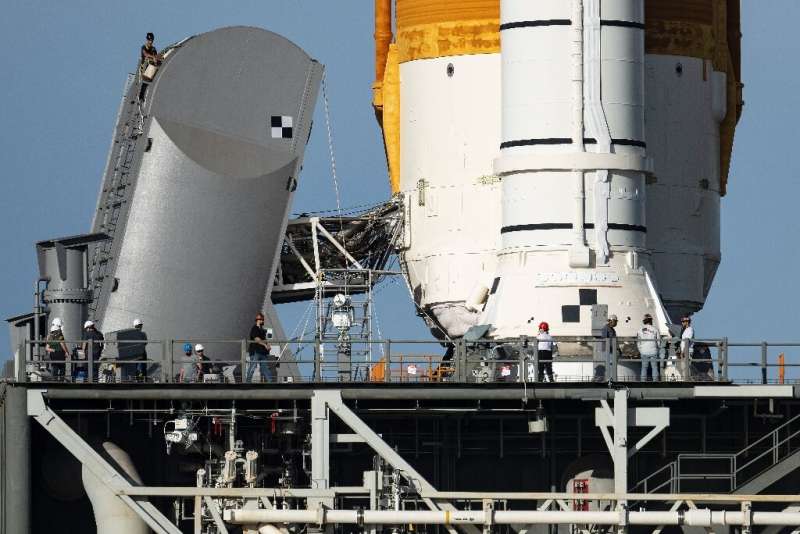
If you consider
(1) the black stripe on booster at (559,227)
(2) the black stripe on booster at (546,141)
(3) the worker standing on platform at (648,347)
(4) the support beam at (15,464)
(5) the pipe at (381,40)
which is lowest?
(4) the support beam at (15,464)

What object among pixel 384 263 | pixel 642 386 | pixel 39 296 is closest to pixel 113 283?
pixel 39 296

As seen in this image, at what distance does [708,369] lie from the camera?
202 ft

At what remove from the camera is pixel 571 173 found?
64.5 metres

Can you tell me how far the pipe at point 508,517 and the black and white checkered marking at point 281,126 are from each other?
40.8ft

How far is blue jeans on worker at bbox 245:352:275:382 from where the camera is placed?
201 ft

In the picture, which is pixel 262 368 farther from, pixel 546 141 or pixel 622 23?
pixel 622 23

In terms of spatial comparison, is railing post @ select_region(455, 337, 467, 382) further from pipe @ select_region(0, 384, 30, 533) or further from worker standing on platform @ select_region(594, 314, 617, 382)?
pipe @ select_region(0, 384, 30, 533)

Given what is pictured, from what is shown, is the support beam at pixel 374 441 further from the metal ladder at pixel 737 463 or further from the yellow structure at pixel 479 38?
the yellow structure at pixel 479 38

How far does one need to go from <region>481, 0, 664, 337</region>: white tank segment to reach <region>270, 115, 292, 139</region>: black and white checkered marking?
6070 millimetres

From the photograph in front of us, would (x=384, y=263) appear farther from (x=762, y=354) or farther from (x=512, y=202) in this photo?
(x=762, y=354)

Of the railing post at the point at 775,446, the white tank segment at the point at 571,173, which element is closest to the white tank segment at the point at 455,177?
the white tank segment at the point at 571,173

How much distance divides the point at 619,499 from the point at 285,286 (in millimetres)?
15354

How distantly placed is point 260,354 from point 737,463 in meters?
11.1

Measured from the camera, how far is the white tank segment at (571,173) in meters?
64.2
